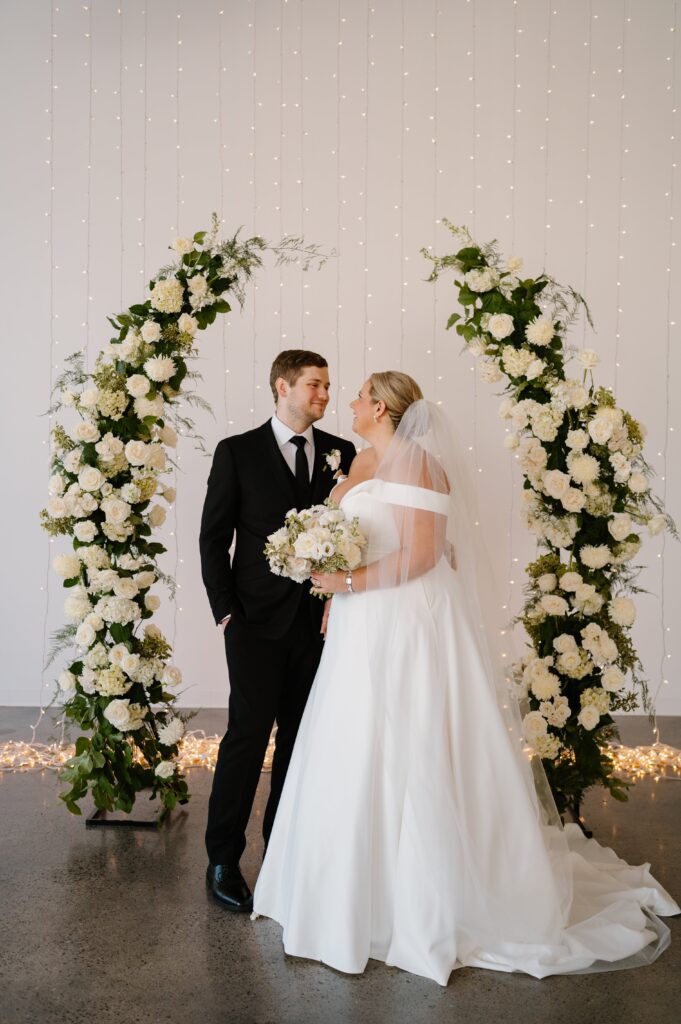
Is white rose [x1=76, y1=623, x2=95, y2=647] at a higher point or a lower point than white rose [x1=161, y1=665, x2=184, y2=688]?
higher

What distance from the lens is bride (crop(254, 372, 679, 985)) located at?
2.92 m

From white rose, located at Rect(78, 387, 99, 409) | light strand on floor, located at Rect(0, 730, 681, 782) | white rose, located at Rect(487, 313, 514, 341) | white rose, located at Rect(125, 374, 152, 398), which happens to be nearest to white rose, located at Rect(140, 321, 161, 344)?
white rose, located at Rect(125, 374, 152, 398)

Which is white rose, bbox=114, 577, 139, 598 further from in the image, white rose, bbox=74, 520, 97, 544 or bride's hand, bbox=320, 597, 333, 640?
bride's hand, bbox=320, 597, 333, 640

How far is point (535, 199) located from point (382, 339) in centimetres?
136

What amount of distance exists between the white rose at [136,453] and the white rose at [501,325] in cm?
157

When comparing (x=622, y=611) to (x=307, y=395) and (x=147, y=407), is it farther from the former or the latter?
(x=147, y=407)

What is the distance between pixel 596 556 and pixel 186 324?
79.0 inches

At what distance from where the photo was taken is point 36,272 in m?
6.29

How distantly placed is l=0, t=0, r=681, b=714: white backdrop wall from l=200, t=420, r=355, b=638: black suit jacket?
245 cm

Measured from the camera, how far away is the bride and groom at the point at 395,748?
2.93 metres

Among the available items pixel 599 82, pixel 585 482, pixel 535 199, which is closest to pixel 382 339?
pixel 535 199

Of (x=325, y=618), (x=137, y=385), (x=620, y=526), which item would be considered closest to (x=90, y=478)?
(x=137, y=385)

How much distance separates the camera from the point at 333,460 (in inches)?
145

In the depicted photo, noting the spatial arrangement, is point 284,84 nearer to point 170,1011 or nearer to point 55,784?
point 55,784
